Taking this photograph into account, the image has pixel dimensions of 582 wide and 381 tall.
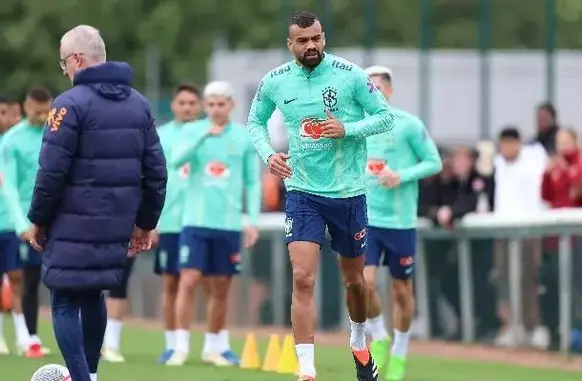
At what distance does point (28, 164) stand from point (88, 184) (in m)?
6.25

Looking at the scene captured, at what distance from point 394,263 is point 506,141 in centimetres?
555

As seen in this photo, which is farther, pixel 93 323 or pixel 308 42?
pixel 308 42

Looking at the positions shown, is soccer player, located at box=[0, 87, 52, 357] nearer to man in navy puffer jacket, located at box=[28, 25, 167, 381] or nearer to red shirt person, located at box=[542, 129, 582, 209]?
man in navy puffer jacket, located at box=[28, 25, 167, 381]

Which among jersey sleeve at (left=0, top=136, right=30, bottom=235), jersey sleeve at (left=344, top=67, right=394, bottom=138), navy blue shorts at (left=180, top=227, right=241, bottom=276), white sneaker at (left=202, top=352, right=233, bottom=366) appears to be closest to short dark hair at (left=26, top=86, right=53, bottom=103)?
jersey sleeve at (left=0, top=136, right=30, bottom=235)

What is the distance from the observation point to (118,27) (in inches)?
2201

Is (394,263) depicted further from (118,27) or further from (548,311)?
(118,27)

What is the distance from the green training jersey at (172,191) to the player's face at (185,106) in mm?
106

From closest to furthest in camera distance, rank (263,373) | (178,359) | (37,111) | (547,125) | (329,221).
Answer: (329,221) < (263,373) < (178,359) < (37,111) < (547,125)

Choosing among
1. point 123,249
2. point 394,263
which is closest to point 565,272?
point 394,263

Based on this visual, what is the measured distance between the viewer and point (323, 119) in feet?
42.5

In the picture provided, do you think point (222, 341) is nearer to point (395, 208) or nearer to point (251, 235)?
point (251, 235)

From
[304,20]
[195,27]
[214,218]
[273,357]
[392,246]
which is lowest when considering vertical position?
[273,357]

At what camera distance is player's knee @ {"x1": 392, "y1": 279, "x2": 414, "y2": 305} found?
52.8 feet

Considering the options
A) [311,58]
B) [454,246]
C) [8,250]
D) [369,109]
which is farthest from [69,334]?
[454,246]
